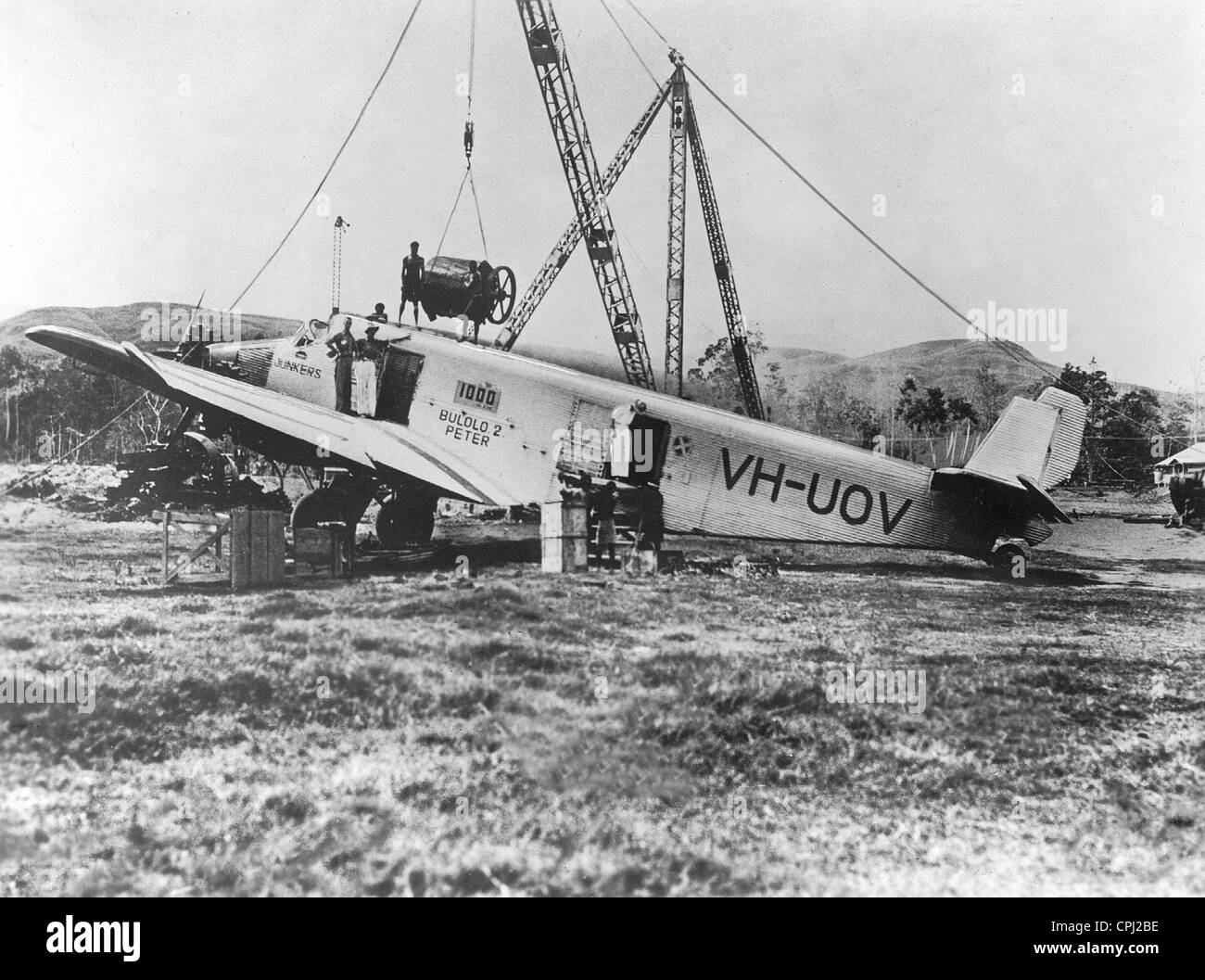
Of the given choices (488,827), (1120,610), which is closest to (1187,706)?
(1120,610)

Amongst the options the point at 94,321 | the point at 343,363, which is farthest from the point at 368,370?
the point at 94,321

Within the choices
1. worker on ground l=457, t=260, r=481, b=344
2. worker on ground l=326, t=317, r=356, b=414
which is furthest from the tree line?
worker on ground l=326, t=317, r=356, b=414

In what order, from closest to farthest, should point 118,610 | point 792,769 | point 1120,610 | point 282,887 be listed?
point 282,887, point 792,769, point 118,610, point 1120,610

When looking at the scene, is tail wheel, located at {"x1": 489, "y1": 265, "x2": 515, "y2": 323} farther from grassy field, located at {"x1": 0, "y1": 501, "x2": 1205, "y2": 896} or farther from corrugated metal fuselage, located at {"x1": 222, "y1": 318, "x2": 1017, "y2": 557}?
grassy field, located at {"x1": 0, "y1": 501, "x2": 1205, "y2": 896}

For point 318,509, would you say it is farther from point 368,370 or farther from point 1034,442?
point 1034,442
